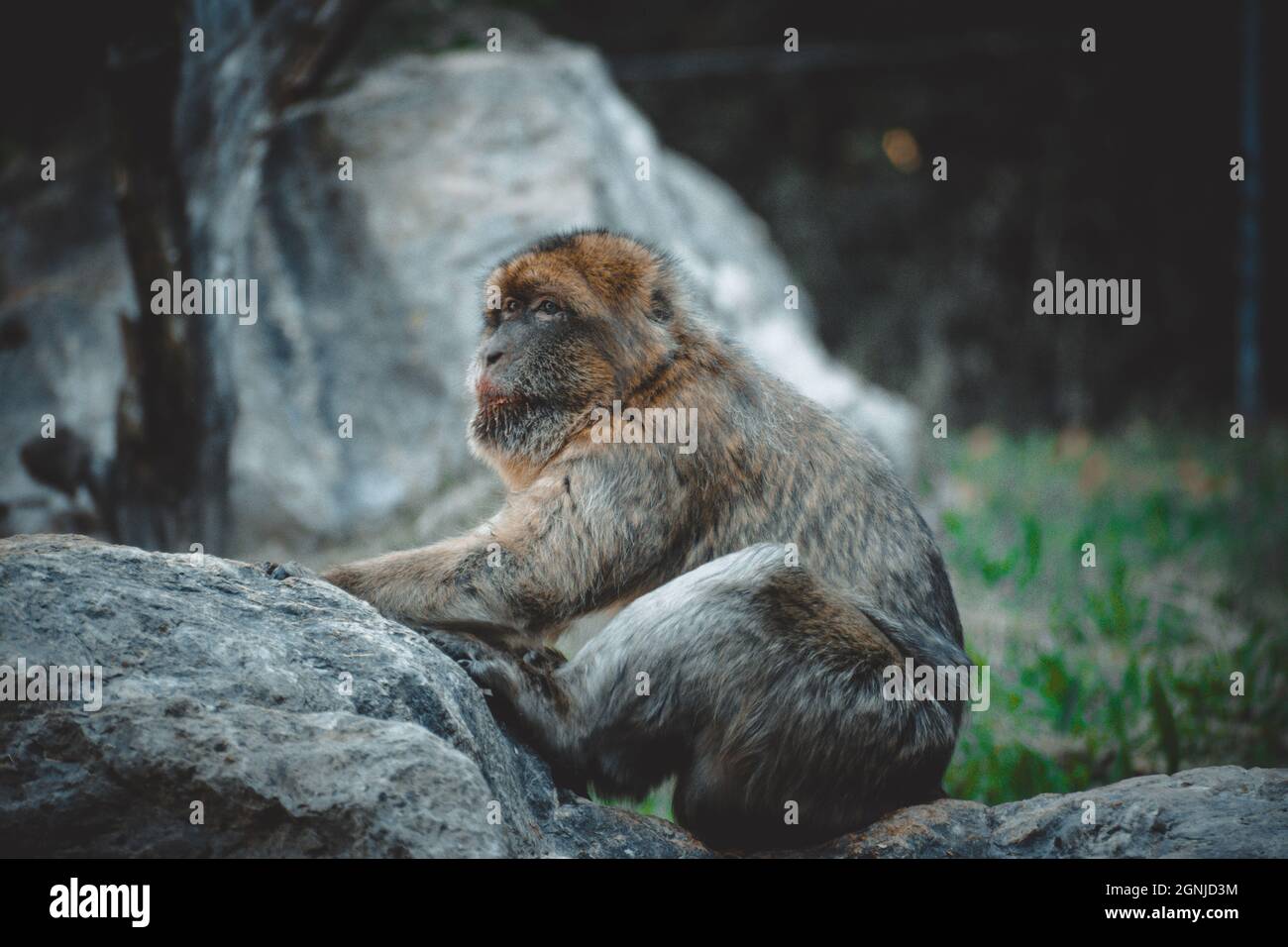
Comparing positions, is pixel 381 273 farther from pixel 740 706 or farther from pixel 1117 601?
pixel 740 706

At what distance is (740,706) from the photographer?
3.48m

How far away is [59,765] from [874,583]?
2.35 m

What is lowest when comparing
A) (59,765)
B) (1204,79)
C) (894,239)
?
(59,765)

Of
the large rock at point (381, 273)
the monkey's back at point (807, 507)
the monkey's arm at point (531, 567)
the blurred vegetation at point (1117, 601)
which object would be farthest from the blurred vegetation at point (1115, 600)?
the monkey's arm at point (531, 567)

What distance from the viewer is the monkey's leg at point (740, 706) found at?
137 inches

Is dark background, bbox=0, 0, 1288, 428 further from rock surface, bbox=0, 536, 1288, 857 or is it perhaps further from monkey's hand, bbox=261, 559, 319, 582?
monkey's hand, bbox=261, 559, 319, 582

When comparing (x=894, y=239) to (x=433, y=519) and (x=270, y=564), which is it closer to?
(x=433, y=519)

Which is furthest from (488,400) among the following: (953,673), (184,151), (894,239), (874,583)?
(894,239)

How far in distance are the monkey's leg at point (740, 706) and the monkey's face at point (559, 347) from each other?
856mm

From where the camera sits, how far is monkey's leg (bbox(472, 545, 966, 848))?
347 centimetres

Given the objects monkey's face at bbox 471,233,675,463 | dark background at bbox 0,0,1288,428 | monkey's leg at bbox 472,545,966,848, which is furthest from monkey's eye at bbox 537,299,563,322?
dark background at bbox 0,0,1288,428

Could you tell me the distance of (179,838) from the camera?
113 inches

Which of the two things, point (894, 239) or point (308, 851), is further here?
point (894, 239)

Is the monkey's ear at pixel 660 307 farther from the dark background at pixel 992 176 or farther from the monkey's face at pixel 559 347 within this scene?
the dark background at pixel 992 176
